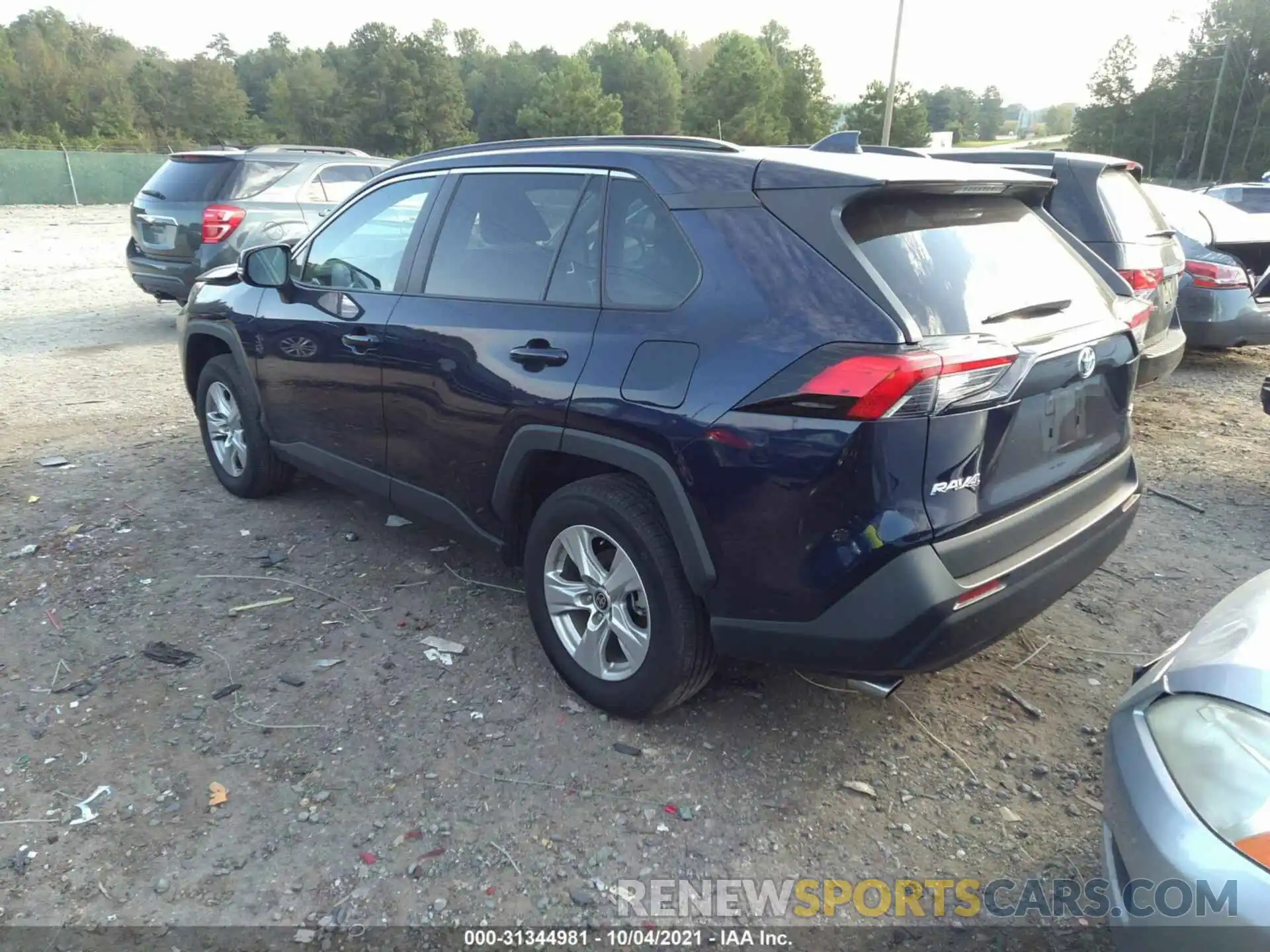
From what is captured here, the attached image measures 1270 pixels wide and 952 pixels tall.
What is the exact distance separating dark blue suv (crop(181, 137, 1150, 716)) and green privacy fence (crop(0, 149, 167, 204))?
1354 inches

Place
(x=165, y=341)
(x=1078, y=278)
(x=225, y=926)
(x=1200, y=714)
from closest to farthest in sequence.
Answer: (x=1200, y=714), (x=225, y=926), (x=1078, y=278), (x=165, y=341)

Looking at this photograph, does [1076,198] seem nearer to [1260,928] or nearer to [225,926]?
[1260,928]

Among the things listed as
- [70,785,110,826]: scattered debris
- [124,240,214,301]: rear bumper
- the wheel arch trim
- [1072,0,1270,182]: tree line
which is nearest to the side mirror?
the wheel arch trim

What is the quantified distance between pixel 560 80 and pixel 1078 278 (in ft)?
250

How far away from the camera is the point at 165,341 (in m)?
9.10

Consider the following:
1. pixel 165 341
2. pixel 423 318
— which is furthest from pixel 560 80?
pixel 423 318

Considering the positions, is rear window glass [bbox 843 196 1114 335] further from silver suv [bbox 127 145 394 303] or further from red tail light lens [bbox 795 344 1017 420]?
silver suv [bbox 127 145 394 303]

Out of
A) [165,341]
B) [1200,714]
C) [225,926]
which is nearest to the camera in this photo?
[1200,714]

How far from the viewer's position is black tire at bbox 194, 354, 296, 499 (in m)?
4.72

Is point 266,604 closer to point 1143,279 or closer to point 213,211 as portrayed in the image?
point 1143,279

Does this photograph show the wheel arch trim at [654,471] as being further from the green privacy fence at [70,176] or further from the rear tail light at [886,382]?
the green privacy fence at [70,176]

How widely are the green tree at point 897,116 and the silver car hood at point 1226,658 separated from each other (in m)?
49.5

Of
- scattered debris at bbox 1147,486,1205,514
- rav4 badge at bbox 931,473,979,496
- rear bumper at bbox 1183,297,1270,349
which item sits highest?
rav4 badge at bbox 931,473,979,496

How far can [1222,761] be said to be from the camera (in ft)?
5.83
